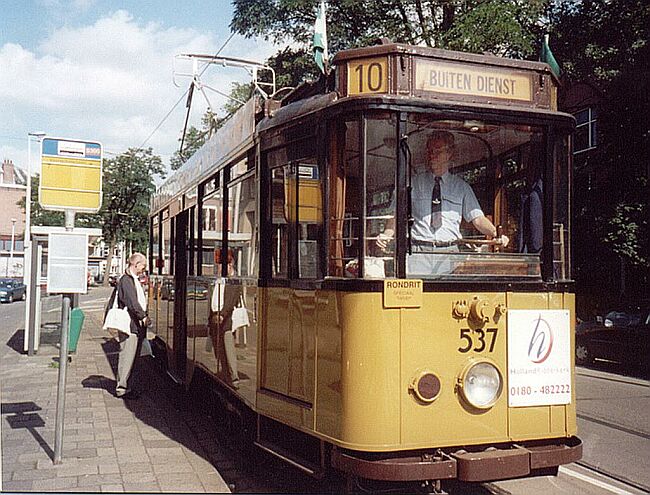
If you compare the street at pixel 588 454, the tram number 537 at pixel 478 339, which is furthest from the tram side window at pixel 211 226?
the tram number 537 at pixel 478 339

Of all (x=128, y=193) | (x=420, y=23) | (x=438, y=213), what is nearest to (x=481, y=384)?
(x=438, y=213)

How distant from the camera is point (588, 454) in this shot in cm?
707

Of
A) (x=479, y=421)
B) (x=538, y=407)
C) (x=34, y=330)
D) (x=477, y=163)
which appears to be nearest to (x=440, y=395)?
(x=479, y=421)

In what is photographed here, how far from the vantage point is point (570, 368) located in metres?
4.78

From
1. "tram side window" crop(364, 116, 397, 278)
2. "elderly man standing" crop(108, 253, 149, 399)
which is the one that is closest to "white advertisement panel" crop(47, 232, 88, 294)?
"tram side window" crop(364, 116, 397, 278)

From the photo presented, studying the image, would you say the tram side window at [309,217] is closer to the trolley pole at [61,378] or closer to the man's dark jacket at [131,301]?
A: the trolley pole at [61,378]

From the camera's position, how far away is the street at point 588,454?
5.78m

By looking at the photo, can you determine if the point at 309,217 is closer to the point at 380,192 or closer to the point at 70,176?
the point at 380,192

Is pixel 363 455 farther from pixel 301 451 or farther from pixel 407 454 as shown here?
pixel 301 451

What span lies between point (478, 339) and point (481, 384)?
27 cm

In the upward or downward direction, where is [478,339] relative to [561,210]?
downward

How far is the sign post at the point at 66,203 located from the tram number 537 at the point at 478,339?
10.5 feet

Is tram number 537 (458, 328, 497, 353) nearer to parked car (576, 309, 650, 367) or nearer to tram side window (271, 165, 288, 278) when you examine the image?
tram side window (271, 165, 288, 278)

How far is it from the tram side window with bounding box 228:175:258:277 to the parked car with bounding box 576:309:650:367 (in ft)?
33.8
